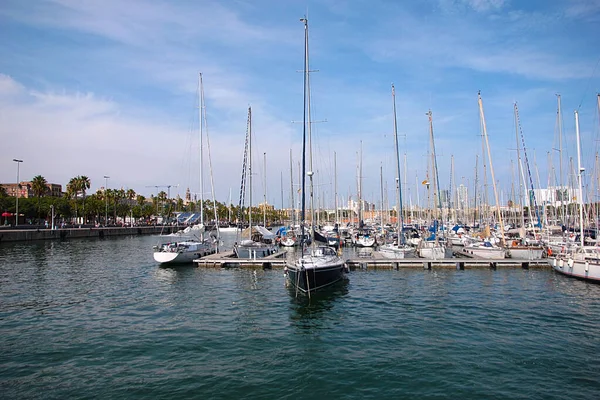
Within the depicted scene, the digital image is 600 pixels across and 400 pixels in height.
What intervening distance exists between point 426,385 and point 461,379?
4.45 ft

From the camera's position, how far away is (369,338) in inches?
707

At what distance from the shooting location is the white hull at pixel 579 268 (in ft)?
97.3

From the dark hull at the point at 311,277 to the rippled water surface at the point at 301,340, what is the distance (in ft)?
2.57

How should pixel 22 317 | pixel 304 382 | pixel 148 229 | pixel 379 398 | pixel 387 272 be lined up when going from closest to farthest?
pixel 379 398 → pixel 304 382 → pixel 22 317 → pixel 387 272 → pixel 148 229

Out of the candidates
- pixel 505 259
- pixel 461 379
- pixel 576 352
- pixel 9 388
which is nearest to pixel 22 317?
pixel 9 388

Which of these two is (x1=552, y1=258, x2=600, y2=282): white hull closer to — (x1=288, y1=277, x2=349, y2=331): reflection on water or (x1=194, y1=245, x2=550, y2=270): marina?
(x1=194, y1=245, x2=550, y2=270): marina

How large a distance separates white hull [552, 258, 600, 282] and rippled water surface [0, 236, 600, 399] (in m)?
1.56

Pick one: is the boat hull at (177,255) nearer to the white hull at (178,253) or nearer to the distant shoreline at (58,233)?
→ the white hull at (178,253)

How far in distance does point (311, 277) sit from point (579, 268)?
2125 centimetres

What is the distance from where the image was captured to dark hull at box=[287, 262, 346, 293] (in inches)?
991

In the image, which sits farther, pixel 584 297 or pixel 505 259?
pixel 505 259

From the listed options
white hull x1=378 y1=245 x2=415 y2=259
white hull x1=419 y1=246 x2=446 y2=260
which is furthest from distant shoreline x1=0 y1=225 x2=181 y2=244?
white hull x1=419 y1=246 x2=446 y2=260

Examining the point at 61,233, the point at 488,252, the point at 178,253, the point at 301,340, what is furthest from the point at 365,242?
the point at 61,233

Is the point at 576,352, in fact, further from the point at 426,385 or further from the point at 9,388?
the point at 9,388
